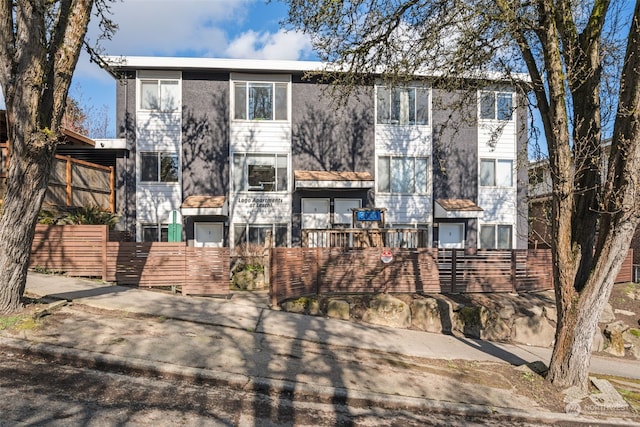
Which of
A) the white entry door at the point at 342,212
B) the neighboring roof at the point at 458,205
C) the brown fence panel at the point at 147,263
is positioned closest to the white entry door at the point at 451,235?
the neighboring roof at the point at 458,205

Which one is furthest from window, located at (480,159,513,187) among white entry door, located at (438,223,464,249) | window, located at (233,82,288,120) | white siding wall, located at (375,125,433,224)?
window, located at (233,82,288,120)

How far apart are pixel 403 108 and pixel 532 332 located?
11.1 meters

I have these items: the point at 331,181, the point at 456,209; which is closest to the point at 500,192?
the point at 456,209

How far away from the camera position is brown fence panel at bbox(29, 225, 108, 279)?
10531 millimetres

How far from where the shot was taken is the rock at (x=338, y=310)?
31.8 ft

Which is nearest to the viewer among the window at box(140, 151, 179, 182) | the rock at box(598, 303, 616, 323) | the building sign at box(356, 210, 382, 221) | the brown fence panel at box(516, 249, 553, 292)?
the rock at box(598, 303, 616, 323)

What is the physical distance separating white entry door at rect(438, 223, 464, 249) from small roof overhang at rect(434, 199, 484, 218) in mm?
887

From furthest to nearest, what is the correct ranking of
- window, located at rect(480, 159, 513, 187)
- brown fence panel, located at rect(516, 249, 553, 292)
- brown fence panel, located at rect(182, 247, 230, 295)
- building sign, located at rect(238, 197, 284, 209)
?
1. window, located at rect(480, 159, 513, 187)
2. building sign, located at rect(238, 197, 284, 209)
3. brown fence panel, located at rect(516, 249, 553, 292)
4. brown fence panel, located at rect(182, 247, 230, 295)

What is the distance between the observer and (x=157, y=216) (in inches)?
657

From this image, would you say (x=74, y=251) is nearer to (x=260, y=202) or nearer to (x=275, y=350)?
(x=275, y=350)

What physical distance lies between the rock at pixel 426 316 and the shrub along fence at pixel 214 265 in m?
1.10

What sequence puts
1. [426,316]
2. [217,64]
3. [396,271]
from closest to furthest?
[426,316], [396,271], [217,64]

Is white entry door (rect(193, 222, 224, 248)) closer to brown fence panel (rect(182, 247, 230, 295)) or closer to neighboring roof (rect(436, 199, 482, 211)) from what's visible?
brown fence panel (rect(182, 247, 230, 295))

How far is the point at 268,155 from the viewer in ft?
56.3
